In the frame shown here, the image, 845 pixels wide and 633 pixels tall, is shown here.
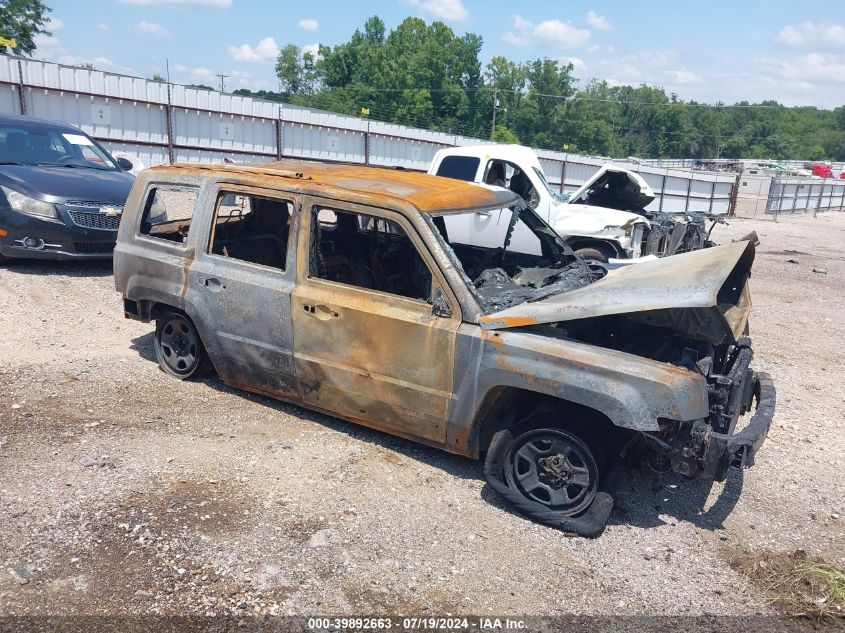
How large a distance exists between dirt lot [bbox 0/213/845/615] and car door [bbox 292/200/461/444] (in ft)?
1.37

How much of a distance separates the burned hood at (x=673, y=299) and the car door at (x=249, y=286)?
151cm

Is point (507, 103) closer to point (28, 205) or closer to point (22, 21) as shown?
point (22, 21)

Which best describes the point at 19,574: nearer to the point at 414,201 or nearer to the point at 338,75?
the point at 414,201

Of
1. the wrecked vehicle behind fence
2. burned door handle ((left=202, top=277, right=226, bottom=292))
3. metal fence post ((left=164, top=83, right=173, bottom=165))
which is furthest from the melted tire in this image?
metal fence post ((left=164, top=83, right=173, bottom=165))

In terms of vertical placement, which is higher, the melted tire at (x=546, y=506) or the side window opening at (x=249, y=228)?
the side window opening at (x=249, y=228)

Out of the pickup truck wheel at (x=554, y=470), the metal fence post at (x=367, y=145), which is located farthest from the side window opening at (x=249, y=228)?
the metal fence post at (x=367, y=145)

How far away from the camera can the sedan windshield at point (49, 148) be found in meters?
8.55

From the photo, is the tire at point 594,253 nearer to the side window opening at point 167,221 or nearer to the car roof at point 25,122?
the side window opening at point 167,221

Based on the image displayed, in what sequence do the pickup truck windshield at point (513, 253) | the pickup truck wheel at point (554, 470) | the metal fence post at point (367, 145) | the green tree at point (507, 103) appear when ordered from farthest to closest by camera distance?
the green tree at point (507, 103) → the metal fence post at point (367, 145) → the pickup truck windshield at point (513, 253) → the pickup truck wheel at point (554, 470)

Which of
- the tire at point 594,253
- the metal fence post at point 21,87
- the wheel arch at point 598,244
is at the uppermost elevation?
the metal fence post at point 21,87

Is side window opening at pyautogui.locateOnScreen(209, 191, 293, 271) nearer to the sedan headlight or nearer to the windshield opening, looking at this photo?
the sedan headlight

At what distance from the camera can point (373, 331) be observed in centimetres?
414

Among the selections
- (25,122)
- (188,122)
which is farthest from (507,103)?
(25,122)

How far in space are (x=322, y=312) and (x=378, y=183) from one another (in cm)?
99
